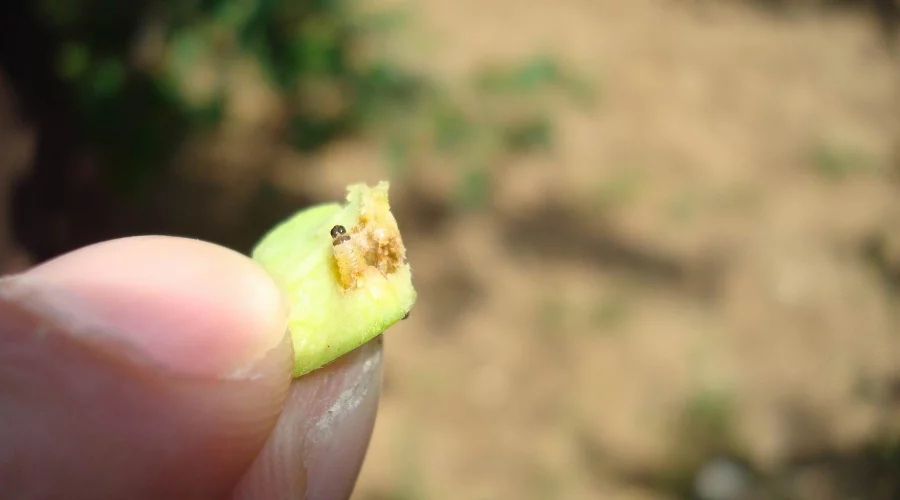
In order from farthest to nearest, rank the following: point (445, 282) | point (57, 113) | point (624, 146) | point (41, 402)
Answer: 1. point (624, 146)
2. point (445, 282)
3. point (57, 113)
4. point (41, 402)

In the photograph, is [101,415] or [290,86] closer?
[101,415]

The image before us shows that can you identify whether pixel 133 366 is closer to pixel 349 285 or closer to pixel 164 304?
pixel 164 304

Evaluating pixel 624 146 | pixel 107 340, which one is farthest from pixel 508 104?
pixel 107 340

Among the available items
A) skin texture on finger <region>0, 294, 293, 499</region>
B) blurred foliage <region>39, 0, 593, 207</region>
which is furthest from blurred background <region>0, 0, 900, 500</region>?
skin texture on finger <region>0, 294, 293, 499</region>

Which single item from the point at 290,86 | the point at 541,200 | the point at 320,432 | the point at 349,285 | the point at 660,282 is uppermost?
the point at 290,86

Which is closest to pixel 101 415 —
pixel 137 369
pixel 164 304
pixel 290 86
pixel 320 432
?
pixel 137 369

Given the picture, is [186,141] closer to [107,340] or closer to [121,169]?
[121,169]

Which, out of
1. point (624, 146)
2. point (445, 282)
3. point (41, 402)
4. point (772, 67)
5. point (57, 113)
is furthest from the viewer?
point (772, 67)
